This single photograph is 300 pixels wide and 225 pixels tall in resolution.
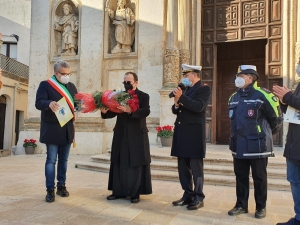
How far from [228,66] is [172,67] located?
3246 mm

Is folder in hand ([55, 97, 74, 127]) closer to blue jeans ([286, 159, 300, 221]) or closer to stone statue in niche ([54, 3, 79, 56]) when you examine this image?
blue jeans ([286, 159, 300, 221])

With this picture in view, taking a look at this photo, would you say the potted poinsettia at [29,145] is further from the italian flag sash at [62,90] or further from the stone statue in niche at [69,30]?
the italian flag sash at [62,90]

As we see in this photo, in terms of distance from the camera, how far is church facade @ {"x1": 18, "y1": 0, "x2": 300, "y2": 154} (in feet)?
33.4

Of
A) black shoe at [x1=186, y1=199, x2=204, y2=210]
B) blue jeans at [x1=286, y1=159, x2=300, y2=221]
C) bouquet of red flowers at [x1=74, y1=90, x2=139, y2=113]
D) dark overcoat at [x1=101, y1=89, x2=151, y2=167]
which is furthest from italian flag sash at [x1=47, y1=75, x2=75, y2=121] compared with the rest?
blue jeans at [x1=286, y1=159, x2=300, y2=221]

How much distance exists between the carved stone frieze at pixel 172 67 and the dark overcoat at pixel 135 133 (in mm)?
5391

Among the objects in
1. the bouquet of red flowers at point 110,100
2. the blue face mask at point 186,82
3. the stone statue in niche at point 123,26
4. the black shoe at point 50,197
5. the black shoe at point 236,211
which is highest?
the stone statue in niche at point 123,26

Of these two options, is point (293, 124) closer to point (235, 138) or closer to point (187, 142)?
point (235, 138)

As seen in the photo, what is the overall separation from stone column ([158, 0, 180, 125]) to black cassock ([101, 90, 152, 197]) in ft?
16.9

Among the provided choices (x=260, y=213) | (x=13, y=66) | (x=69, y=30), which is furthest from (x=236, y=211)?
(x=13, y=66)

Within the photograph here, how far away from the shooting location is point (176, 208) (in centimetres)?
461

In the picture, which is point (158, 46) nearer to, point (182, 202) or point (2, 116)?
point (182, 202)

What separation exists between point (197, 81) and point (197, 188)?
151 centimetres

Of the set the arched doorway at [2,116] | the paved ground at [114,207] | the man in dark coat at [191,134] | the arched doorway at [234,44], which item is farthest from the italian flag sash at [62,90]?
the arched doorway at [2,116]

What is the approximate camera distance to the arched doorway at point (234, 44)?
10156 mm
